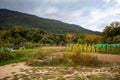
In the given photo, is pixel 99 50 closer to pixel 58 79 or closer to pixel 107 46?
pixel 107 46

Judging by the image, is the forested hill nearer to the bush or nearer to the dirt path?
the bush

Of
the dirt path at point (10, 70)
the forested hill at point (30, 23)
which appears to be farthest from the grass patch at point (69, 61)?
the forested hill at point (30, 23)

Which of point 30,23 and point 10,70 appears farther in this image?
point 30,23

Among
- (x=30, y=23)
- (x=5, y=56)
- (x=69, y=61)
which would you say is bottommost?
(x=69, y=61)

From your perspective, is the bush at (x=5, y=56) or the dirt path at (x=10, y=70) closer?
the dirt path at (x=10, y=70)

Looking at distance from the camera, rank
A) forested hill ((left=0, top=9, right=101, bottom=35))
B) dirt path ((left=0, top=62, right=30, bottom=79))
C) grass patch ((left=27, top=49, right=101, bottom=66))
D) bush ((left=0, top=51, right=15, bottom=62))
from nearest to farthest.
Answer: dirt path ((left=0, top=62, right=30, bottom=79)) < grass patch ((left=27, top=49, right=101, bottom=66)) < bush ((left=0, top=51, right=15, bottom=62)) < forested hill ((left=0, top=9, right=101, bottom=35))

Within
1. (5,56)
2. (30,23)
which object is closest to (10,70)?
(5,56)

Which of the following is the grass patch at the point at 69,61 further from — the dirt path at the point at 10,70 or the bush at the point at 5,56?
the bush at the point at 5,56

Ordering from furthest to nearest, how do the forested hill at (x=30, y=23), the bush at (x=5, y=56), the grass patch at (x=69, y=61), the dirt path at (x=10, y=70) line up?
the forested hill at (x=30, y=23), the bush at (x=5, y=56), the grass patch at (x=69, y=61), the dirt path at (x=10, y=70)

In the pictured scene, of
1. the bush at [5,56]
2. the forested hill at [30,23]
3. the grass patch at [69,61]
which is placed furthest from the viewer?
the forested hill at [30,23]

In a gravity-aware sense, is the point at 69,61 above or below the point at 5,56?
below

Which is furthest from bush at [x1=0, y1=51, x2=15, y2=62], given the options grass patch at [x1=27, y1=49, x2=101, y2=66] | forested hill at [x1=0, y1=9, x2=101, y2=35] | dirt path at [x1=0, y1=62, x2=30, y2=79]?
forested hill at [x1=0, y1=9, x2=101, y2=35]

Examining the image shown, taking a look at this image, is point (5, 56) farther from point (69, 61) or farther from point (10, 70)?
point (69, 61)

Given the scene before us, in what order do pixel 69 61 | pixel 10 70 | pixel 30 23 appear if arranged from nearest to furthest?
pixel 10 70 < pixel 69 61 < pixel 30 23
